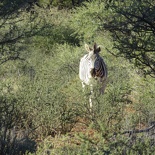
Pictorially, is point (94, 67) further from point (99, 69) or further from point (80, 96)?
point (80, 96)

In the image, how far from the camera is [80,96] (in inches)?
344

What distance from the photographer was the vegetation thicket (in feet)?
18.9

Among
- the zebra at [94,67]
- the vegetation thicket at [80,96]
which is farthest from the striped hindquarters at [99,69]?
the vegetation thicket at [80,96]

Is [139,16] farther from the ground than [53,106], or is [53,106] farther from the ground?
[139,16]

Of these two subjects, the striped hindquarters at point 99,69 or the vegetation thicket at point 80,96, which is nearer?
the vegetation thicket at point 80,96

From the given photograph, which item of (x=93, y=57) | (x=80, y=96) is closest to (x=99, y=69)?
(x=93, y=57)

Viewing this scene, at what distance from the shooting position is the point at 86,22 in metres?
15.3

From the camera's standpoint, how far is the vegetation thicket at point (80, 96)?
5.75 meters

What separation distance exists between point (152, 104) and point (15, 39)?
2.98m

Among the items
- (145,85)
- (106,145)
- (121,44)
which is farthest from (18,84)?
(106,145)

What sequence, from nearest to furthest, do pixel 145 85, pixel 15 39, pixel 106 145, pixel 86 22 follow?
pixel 106 145 < pixel 15 39 < pixel 145 85 < pixel 86 22

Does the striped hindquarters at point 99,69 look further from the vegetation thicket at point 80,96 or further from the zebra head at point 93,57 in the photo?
the vegetation thicket at point 80,96

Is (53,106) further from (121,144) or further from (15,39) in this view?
(121,144)

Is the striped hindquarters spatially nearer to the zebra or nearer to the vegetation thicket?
the zebra
